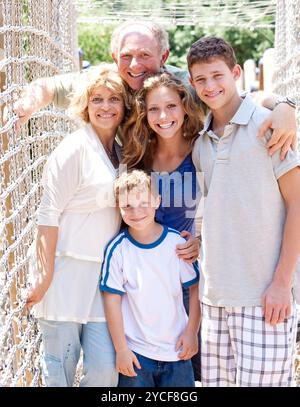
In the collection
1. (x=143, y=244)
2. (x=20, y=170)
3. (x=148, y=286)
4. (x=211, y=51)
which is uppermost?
(x=211, y=51)

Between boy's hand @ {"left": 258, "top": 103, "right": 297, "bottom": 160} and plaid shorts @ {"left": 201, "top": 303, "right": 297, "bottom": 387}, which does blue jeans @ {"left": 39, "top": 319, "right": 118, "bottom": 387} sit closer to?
plaid shorts @ {"left": 201, "top": 303, "right": 297, "bottom": 387}

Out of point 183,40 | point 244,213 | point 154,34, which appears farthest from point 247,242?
point 183,40

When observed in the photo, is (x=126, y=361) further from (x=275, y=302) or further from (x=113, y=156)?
(x=113, y=156)

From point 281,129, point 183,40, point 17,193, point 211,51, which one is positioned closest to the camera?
point 281,129

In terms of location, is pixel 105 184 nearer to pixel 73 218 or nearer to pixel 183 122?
pixel 73 218

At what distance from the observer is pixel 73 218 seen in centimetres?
187

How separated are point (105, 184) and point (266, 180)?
46cm

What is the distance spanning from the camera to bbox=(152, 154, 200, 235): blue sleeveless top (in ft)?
6.43

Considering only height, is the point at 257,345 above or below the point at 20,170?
below

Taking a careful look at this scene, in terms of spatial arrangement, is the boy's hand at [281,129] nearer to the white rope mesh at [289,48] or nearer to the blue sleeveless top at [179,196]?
the blue sleeveless top at [179,196]

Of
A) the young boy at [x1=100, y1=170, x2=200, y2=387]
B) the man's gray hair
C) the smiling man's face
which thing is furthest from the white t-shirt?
the man's gray hair

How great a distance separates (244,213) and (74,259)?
0.51m

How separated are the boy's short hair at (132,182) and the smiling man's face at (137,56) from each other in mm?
369

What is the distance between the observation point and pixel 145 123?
1968mm
